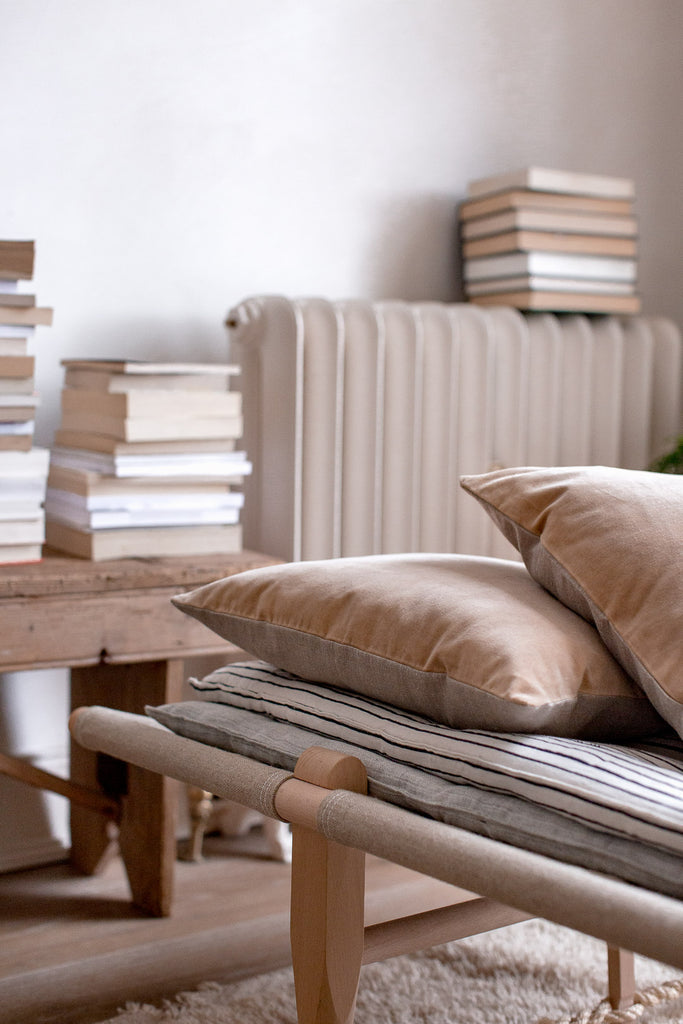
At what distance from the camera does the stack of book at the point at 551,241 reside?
2203 mm

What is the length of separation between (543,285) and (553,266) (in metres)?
0.05

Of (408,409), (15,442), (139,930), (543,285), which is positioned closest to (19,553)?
(15,442)

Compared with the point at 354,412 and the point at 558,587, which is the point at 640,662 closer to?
the point at 558,587

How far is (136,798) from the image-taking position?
1751 millimetres

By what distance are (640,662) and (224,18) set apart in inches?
62.4

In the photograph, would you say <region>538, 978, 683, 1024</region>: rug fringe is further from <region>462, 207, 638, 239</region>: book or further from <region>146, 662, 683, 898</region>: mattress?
<region>462, 207, 638, 239</region>: book

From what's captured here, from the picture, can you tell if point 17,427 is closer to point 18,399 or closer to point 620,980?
point 18,399

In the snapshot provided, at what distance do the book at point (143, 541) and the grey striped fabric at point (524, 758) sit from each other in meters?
0.60

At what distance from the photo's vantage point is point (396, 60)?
2275mm

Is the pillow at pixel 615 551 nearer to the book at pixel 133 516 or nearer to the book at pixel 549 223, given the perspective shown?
the book at pixel 133 516

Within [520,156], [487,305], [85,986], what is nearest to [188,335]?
[487,305]

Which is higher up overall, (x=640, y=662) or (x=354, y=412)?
(x=354, y=412)

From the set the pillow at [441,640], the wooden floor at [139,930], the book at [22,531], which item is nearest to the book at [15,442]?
the book at [22,531]

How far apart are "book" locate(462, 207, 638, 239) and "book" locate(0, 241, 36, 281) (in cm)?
99
